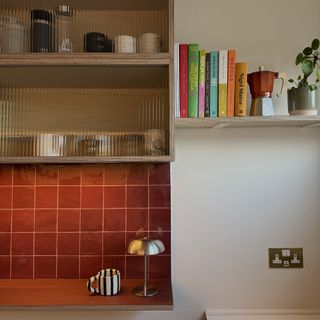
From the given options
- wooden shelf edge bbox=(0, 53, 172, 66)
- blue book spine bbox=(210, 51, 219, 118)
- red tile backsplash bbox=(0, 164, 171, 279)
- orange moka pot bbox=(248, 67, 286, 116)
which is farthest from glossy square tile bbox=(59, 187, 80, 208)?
orange moka pot bbox=(248, 67, 286, 116)

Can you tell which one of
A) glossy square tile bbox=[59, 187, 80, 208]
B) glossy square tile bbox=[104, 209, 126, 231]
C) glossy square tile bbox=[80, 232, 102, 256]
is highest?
glossy square tile bbox=[59, 187, 80, 208]

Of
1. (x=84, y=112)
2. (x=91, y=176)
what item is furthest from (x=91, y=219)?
(x=84, y=112)

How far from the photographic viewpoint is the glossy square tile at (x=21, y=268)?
1.53 m

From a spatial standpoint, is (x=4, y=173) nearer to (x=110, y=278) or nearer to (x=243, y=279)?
(x=110, y=278)

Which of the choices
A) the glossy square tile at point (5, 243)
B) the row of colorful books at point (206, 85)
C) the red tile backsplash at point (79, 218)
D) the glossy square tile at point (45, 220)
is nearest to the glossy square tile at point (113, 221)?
the red tile backsplash at point (79, 218)

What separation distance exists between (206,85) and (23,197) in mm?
961

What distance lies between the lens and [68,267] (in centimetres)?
153

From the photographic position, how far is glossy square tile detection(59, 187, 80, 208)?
5.08 ft

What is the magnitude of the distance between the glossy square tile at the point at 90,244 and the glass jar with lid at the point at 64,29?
2.66 feet

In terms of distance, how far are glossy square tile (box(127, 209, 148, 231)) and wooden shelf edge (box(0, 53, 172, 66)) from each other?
Answer: 67 centimetres

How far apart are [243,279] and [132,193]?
2.13ft

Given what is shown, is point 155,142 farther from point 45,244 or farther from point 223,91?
point 45,244

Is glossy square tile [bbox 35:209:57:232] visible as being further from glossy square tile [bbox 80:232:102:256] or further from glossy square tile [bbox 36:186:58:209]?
glossy square tile [bbox 80:232:102:256]

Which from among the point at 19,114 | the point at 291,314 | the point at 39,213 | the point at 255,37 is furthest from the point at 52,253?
the point at 255,37
